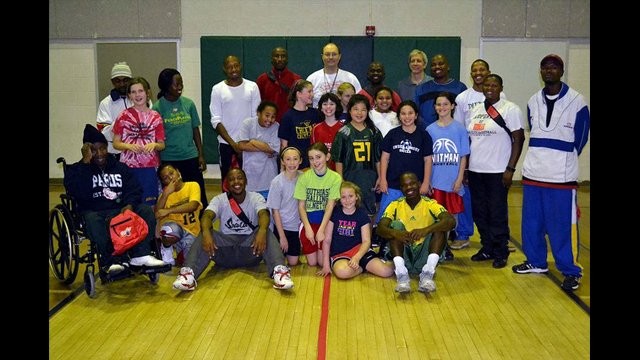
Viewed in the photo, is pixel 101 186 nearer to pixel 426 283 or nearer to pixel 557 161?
pixel 426 283

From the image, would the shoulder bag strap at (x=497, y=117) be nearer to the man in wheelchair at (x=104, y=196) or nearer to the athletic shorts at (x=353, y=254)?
the athletic shorts at (x=353, y=254)

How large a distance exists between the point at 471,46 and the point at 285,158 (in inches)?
181

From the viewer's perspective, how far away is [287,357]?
3.45 m

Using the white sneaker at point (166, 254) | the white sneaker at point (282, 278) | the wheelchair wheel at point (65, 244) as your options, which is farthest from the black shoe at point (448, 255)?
the wheelchair wheel at point (65, 244)

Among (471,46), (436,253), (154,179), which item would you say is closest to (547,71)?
(436,253)

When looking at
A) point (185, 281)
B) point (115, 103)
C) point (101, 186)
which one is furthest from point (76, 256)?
point (115, 103)

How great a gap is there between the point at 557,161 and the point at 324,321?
194 cm

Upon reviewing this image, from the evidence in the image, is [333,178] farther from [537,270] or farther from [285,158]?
[537,270]

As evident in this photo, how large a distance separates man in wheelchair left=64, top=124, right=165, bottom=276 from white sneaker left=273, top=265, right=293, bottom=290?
776 millimetres

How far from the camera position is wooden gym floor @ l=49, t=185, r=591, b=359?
3.54 meters

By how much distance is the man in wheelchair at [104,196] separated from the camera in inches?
174

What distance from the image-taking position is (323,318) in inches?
158

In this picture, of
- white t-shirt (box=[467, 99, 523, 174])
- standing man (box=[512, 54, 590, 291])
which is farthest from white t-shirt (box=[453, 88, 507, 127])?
standing man (box=[512, 54, 590, 291])

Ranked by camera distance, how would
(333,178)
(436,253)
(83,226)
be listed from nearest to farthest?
(83,226), (436,253), (333,178)
